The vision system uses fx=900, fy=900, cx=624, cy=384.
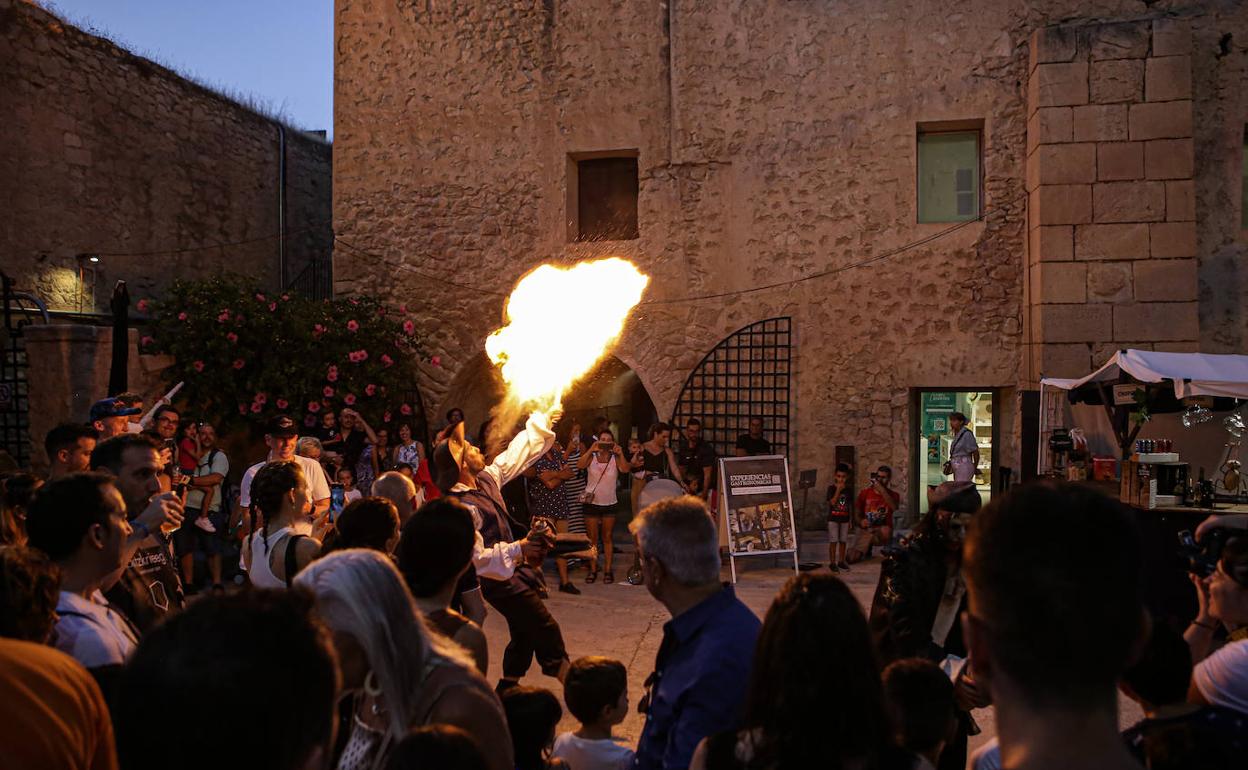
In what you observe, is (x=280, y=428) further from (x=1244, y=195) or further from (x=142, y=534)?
(x=1244, y=195)

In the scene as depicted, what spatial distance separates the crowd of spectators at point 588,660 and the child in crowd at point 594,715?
0.01 metres

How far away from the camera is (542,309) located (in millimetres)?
10453

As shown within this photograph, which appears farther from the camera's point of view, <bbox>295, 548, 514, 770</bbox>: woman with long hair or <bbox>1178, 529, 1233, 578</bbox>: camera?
<bbox>1178, 529, 1233, 578</bbox>: camera

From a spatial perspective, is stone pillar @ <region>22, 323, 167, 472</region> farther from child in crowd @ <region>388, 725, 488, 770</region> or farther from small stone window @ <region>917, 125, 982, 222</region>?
small stone window @ <region>917, 125, 982, 222</region>

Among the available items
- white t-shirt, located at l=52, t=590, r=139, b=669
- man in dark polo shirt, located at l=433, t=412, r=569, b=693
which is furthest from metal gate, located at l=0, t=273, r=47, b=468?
white t-shirt, located at l=52, t=590, r=139, b=669

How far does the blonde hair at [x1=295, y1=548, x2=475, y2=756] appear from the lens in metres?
2.01

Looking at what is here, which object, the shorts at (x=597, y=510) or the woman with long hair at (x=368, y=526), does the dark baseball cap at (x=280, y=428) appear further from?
the shorts at (x=597, y=510)

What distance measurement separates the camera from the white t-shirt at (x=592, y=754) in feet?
10.3

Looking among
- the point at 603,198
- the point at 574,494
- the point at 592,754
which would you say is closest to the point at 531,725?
the point at 592,754

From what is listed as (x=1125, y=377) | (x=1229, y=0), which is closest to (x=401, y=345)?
(x=1125, y=377)

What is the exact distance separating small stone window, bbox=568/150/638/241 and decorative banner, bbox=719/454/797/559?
445 centimetres

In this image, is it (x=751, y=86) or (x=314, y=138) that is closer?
(x=751, y=86)

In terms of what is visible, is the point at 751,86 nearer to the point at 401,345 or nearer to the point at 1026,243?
the point at 1026,243

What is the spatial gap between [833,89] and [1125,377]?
5.12m
